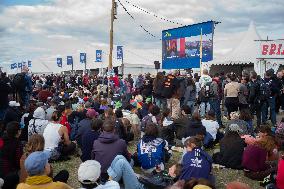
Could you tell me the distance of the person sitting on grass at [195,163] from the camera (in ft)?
20.2

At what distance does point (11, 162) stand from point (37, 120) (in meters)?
2.74

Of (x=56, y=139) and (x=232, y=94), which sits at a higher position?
(x=232, y=94)

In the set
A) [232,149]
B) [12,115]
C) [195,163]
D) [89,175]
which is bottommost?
[232,149]

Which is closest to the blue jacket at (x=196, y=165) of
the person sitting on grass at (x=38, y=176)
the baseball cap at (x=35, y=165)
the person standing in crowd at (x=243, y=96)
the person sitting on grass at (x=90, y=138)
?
the person sitting on grass at (x=90, y=138)

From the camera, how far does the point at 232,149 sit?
8125 millimetres

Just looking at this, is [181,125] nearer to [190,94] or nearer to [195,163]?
[195,163]

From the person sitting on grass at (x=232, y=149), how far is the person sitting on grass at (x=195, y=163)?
1.91 m

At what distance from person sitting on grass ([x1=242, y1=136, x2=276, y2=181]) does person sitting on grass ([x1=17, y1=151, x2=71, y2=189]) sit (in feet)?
14.7

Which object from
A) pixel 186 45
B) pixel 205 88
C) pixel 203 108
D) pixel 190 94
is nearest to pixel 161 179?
pixel 190 94

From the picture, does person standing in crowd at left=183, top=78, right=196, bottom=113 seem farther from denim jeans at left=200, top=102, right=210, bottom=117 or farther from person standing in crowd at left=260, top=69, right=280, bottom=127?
person standing in crowd at left=260, top=69, right=280, bottom=127

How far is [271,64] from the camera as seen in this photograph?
22.5 metres

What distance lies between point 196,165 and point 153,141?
1.46 metres

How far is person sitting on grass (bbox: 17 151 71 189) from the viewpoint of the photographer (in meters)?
4.23

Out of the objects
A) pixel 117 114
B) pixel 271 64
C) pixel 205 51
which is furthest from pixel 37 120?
pixel 271 64
